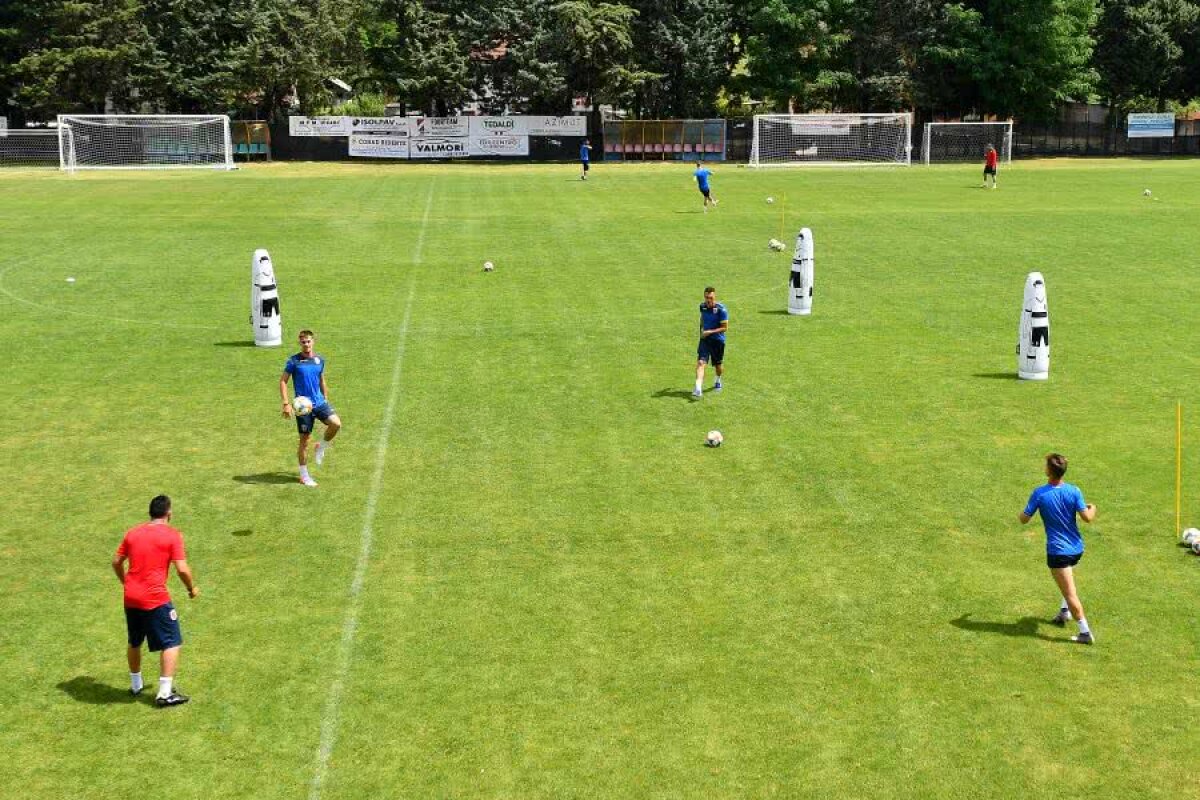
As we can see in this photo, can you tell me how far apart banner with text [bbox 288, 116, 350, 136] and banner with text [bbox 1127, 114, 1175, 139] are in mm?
49369

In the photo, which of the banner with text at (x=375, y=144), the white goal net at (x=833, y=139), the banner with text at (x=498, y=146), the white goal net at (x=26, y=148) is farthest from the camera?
the banner with text at (x=498, y=146)

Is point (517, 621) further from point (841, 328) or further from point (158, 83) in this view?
point (158, 83)

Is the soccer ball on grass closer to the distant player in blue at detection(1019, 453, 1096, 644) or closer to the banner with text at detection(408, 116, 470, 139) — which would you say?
the distant player in blue at detection(1019, 453, 1096, 644)

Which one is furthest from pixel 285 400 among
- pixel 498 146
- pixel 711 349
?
pixel 498 146

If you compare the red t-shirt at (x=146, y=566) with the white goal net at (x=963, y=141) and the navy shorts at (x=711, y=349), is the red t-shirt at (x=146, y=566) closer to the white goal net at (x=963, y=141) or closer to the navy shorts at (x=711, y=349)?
the navy shorts at (x=711, y=349)

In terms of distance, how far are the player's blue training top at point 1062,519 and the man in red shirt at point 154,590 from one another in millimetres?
7857

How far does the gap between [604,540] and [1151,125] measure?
262 ft

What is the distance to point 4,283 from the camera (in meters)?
33.3

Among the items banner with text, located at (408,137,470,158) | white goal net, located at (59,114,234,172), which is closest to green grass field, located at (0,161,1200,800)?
white goal net, located at (59,114,234,172)

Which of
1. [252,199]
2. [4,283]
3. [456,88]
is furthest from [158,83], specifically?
[4,283]

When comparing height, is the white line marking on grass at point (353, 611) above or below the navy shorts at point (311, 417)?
below

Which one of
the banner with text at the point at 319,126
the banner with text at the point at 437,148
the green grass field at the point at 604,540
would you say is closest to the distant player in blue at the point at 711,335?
the green grass field at the point at 604,540

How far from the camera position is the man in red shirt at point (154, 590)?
11.2 metres

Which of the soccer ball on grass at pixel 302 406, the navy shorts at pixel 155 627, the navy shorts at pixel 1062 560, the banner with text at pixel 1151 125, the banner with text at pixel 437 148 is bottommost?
the navy shorts at pixel 155 627
